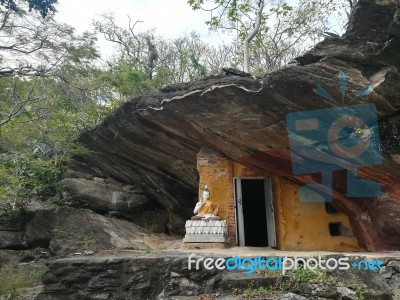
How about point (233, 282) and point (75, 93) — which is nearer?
point (233, 282)

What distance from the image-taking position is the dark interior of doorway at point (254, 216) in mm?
11117

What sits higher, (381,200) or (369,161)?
→ (369,161)

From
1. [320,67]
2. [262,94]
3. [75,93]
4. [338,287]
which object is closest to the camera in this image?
[338,287]

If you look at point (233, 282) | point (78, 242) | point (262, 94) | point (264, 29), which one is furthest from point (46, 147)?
point (264, 29)

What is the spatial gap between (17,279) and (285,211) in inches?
256

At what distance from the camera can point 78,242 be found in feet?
25.2

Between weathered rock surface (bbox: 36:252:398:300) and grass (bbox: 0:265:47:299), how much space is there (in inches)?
43.9

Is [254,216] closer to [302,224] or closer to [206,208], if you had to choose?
[302,224]

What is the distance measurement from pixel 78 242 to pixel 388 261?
6398 millimetres

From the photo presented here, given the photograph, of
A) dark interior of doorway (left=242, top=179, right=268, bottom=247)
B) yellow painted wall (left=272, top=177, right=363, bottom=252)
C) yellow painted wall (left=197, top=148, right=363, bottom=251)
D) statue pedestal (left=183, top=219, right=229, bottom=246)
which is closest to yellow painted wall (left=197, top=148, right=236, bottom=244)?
yellow painted wall (left=197, top=148, right=363, bottom=251)

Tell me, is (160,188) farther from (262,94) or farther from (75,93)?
(262,94)

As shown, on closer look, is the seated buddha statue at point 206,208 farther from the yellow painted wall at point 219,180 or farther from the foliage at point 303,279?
the foliage at point 303,279

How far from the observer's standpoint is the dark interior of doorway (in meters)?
11.1

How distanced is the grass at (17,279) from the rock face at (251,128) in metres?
2.37
